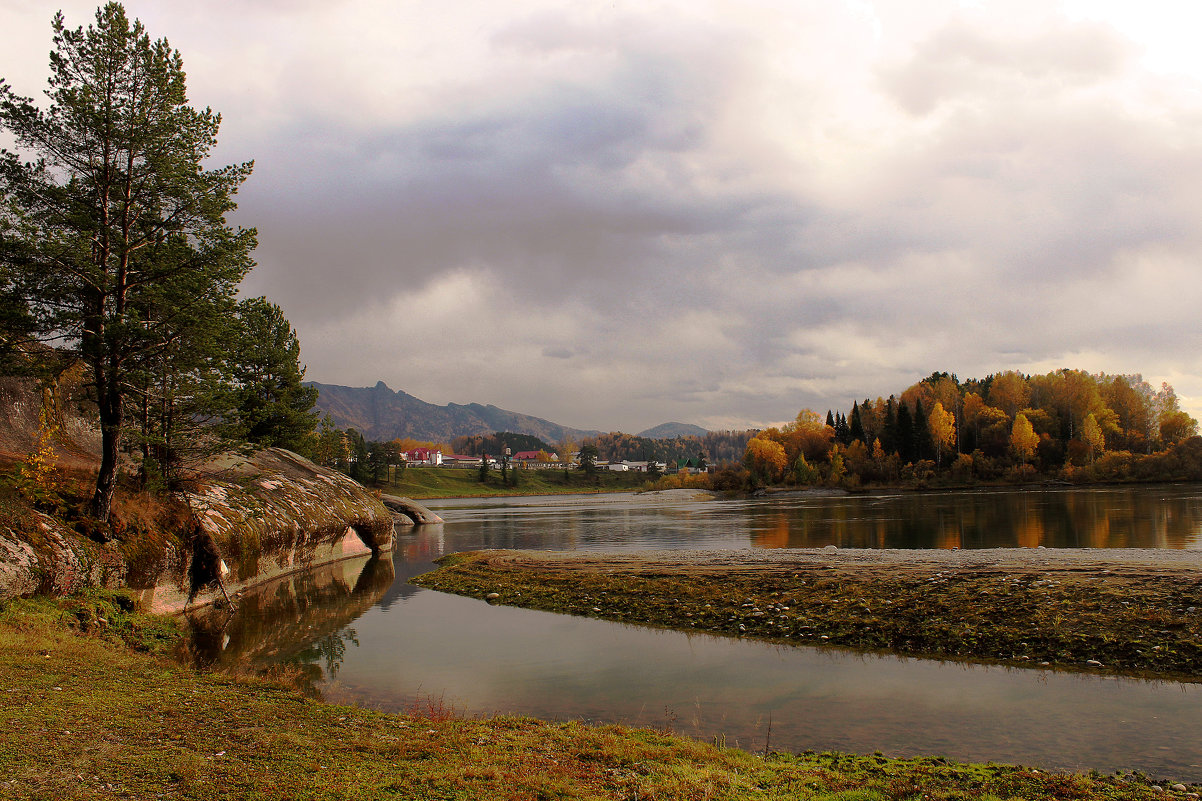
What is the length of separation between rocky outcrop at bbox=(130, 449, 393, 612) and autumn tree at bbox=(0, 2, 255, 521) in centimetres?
371

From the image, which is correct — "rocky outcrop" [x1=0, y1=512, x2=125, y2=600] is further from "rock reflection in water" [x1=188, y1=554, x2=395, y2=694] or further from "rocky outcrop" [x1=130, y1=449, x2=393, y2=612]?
"rock reflection in water" [x1=188, y1=554, x2=395, y2=694]

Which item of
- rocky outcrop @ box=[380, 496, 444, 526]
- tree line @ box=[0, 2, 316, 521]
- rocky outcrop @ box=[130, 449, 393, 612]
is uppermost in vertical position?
tree line @ box=[0, 2, 316, 521]

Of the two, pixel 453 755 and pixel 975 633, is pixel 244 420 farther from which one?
pixel 975 633

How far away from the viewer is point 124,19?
17422 mm

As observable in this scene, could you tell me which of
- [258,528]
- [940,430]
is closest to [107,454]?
[258,528]

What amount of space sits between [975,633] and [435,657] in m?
13.0

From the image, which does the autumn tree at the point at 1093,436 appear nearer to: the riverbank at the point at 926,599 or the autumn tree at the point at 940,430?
the autumn tree at the point at 940,430

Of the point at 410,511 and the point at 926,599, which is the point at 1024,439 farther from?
the point at 926,599

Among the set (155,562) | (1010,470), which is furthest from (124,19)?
(1010,470)

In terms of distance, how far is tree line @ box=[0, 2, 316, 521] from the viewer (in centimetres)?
1683

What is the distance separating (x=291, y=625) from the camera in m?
19.1

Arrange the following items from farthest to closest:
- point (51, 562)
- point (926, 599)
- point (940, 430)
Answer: point (940, 430) < point (926, 599) < point (51, 562)

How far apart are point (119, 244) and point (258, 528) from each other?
41.7 feet

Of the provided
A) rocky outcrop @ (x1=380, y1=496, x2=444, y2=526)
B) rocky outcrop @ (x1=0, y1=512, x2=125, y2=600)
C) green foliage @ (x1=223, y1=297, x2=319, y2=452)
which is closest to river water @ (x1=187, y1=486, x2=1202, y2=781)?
rocky outcrop @ (x1=0, y1=512, x2=125, y2=600)
